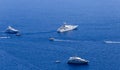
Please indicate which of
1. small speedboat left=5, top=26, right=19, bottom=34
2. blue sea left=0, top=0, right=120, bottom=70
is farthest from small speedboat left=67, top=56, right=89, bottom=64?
small speedboat left=5, top=26, right=19, bottom=34

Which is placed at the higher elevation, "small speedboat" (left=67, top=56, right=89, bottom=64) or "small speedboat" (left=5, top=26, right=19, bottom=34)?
"small speedboat" (left=5, top=26, right=19, bottom=34)

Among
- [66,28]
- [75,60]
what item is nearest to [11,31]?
[66,28]

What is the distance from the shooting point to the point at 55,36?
69625mm

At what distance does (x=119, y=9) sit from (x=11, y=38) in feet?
100

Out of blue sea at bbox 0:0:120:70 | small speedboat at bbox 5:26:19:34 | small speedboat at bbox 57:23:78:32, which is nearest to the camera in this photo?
blue sea at bbox 0:0:120:70

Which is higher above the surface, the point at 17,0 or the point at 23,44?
the point at 17,0

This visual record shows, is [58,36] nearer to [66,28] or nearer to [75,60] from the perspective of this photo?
[66,28]

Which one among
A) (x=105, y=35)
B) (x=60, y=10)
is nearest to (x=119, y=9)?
(x=60, y=10)

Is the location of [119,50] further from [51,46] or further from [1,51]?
[1,51]

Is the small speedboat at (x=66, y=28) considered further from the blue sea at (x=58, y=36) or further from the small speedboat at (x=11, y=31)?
the small speedboat at (x=11, y=31)

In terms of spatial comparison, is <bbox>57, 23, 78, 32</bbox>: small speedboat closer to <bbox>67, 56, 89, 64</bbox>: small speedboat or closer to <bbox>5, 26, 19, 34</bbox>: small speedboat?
<bbox>5, 26, 19, 34</bbox>: small speedboat

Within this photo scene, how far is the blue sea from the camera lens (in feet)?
186

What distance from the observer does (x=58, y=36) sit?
69.7m

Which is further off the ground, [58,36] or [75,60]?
[58,36]
